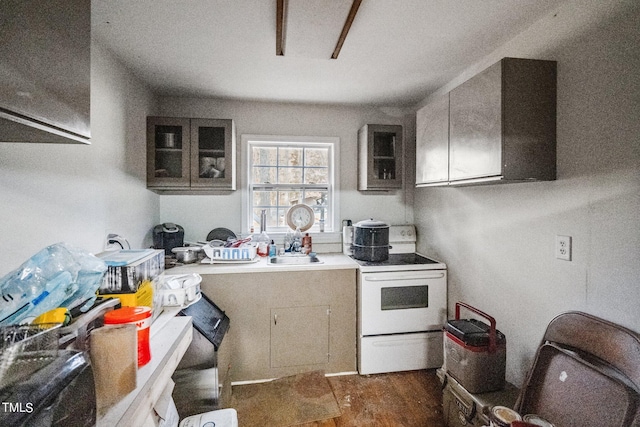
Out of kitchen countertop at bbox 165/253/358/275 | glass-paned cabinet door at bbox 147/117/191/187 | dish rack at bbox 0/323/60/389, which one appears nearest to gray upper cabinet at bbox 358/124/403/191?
kitchen countertop at bbox 165/253/358/275

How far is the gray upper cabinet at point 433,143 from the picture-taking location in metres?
2.06

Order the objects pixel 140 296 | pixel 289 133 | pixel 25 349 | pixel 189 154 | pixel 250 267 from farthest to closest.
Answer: pixel 289 133 → pixel 189 154 → pixel 250 267 → pixel 140 296 → pixel 25 349

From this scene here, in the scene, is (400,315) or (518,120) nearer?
(518,120)

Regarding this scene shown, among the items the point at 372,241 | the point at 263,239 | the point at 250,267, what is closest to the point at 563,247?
the point at 372,241

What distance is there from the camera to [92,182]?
5.71ft

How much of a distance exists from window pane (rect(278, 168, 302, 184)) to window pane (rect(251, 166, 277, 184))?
7 centimetres

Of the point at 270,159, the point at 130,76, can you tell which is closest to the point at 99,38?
the point at 130,76

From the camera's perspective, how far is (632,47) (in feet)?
3.96

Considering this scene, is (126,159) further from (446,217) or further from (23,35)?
(446,217)

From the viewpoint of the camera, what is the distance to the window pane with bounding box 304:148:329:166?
315 centimetres

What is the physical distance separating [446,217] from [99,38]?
291 cm

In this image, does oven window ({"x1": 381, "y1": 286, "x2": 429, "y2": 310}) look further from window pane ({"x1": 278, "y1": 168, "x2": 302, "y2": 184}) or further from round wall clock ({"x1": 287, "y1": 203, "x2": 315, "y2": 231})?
window pane ({"x1": 278, "y1": 168, "x2": 302, "y2": 184})

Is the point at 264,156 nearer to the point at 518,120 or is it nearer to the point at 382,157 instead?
the point at 382,157

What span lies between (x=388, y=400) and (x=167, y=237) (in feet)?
7.57
